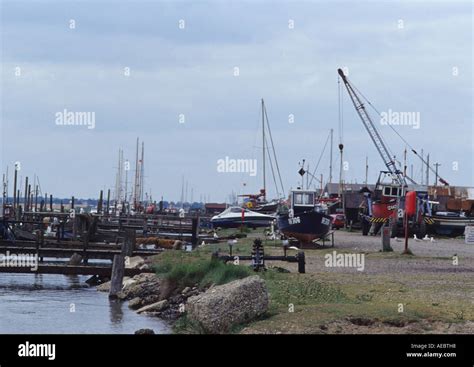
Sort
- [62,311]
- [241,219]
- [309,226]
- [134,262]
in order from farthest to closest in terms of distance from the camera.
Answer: [241,219]
[309,226]
[134,262]
[62,311]

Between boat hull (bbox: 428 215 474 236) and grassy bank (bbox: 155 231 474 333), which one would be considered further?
boat hull (bbox: 428 215 474 236)

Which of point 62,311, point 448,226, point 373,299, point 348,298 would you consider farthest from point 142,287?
point 448,226

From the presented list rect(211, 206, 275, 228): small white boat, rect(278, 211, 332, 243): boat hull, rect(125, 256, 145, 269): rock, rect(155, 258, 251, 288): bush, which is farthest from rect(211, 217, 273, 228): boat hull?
rect(155, 258, 251, 288): bush

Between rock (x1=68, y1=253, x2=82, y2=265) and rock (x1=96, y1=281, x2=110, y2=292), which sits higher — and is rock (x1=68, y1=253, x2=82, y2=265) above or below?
above

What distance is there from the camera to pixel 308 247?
4544cm

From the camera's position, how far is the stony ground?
18359 millimetres

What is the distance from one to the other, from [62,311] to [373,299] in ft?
34.1

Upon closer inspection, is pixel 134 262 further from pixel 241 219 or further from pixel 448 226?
pixel 241 219

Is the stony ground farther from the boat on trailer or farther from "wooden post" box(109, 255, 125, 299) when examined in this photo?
the boat on trailer

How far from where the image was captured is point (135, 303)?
96.1ft

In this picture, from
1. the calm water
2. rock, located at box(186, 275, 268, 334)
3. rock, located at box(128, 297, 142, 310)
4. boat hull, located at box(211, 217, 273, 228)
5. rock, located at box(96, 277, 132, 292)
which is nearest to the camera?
rock, located at box(186, 275, 268, 334)

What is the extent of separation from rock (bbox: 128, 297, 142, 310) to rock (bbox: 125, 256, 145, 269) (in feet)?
26.4

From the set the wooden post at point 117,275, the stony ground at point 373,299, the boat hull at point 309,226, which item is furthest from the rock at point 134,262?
the boat hull at point 309,226
